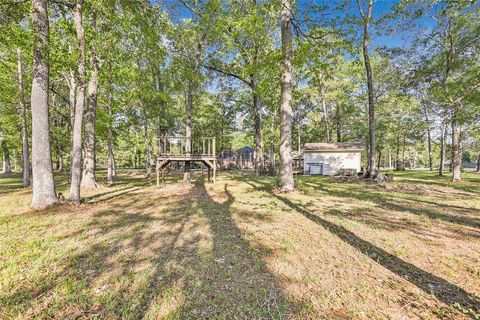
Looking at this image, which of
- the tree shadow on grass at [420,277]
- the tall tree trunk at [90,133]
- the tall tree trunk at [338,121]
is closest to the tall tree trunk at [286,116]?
the tree shadow on grass at [420,277]

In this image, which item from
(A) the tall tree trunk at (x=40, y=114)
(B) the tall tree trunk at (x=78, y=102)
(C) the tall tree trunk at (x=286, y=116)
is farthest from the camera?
(C) the tall tree trunk at (x=286, y=116)

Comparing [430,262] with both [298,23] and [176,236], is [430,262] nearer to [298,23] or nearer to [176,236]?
[176,236]

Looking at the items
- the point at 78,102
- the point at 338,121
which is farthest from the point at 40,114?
the point at 338,121

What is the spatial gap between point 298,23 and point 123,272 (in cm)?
1036

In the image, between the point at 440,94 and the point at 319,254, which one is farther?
the point at 440,94

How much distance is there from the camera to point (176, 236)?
4379mm

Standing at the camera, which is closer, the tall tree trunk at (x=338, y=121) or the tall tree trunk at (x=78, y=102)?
the tall tree trunk at (x=78, y=102)

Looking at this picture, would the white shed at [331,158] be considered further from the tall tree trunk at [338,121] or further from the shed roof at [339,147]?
the tall tree trunk at [338,121]

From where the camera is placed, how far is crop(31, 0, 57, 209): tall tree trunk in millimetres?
6175

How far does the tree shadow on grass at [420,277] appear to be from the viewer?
2352 mm

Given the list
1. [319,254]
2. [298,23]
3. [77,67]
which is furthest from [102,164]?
[319,254]

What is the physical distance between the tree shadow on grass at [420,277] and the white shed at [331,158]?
70.3ft

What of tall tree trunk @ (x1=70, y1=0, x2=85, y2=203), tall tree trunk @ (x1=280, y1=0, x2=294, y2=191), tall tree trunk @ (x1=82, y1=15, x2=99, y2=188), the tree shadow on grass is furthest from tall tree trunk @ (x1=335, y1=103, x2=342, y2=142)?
tall tree trunk @ (x1=70, y1=0, x2=85, y2=203)

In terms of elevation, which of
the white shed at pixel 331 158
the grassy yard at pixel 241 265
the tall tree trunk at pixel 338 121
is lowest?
the grassy yard at pixel 241 265
